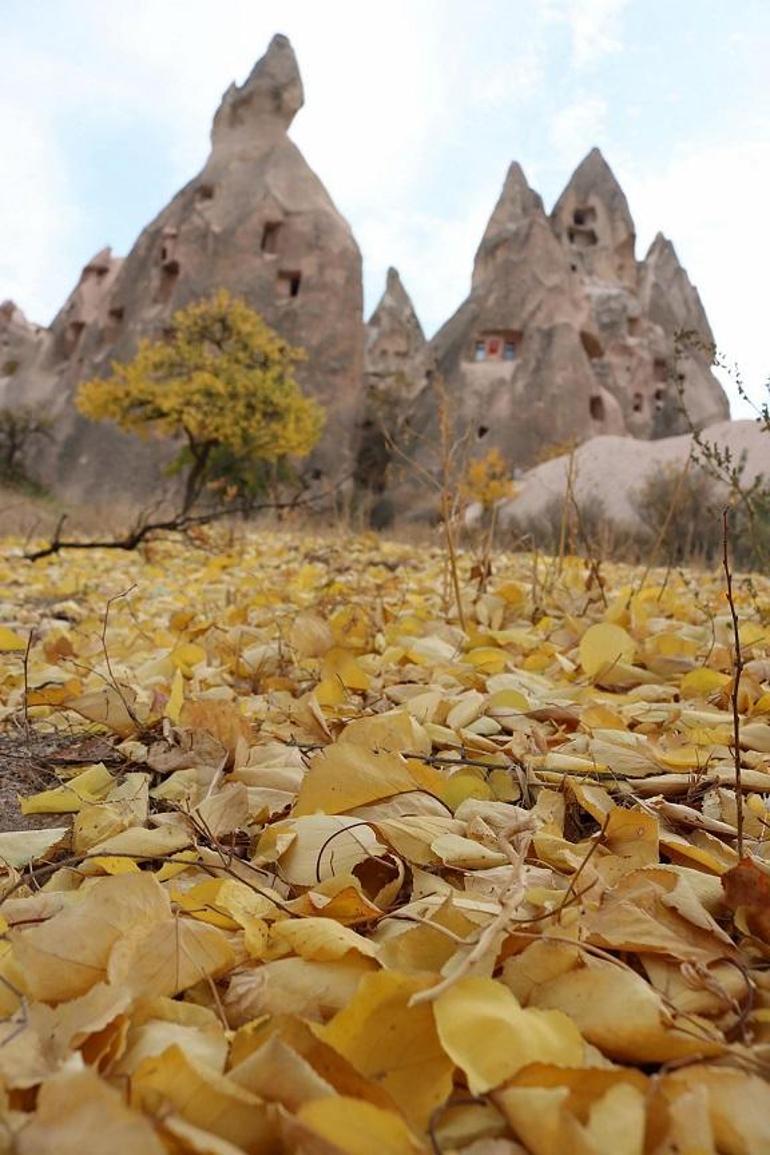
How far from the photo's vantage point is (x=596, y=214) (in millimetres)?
24422

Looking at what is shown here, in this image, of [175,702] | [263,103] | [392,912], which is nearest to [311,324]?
[263,103]

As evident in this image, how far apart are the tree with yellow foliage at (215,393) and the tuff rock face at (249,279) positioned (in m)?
3.37

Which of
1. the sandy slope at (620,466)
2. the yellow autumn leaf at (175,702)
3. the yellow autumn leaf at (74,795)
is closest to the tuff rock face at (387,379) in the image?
the sandy slope at (620,466)

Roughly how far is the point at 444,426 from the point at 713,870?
137cm

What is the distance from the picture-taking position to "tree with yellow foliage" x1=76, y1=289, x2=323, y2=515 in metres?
11.9

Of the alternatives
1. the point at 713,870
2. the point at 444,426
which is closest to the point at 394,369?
the point at 444,426

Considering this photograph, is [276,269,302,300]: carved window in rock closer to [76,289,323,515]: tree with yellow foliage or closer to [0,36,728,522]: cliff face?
[0,36,728,522]: cliff face

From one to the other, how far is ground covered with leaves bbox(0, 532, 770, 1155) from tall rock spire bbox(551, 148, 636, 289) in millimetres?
25443

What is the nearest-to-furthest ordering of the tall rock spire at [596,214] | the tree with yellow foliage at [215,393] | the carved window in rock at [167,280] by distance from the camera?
1. the tree with yellow foliage at [215,393]
2. the carved window in rock at [167,280]
3. the tall rock spire at [596,214]

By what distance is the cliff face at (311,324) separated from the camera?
664 inches

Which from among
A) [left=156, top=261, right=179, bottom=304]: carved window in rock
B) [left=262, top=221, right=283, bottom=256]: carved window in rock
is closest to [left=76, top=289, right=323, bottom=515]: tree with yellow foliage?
[left=262, top=221, right=283, bottom=256]: carved window in rock

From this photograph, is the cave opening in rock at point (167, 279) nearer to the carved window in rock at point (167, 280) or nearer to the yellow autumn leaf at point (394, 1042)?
the carved window in rock at point (167, 280)

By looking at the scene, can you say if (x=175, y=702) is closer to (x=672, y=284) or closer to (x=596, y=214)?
(x=596, y=214)

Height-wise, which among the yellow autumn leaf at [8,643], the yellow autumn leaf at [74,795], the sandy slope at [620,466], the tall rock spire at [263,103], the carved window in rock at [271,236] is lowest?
the yellow autumn leaf at [74,795]
